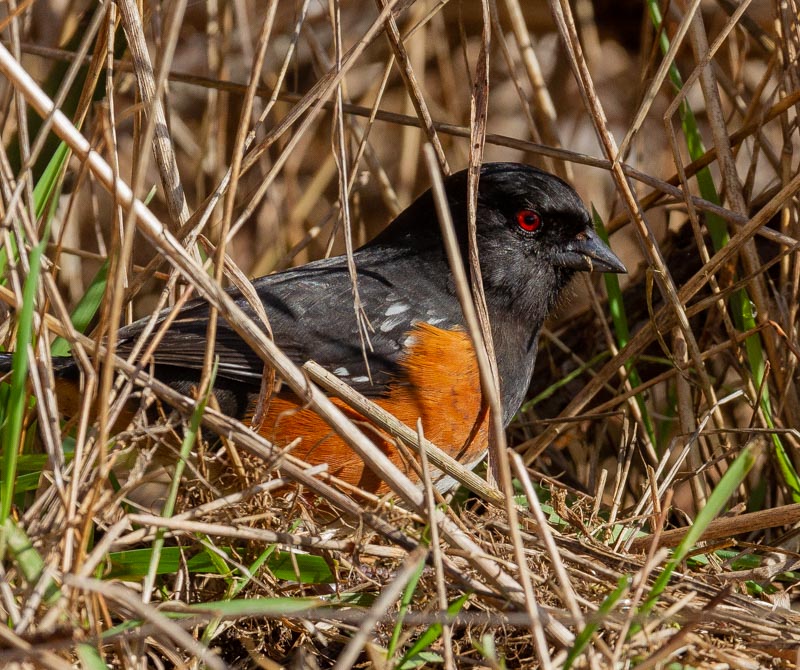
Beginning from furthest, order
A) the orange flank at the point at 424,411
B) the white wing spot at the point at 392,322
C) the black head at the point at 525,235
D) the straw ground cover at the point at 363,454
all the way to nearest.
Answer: the black head at the point at 525,235 < the white wing spot at the point at 392,322 < the orange flank at the point at 424,411 < the straw ground cover at the point at 363,454

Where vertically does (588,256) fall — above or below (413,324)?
above

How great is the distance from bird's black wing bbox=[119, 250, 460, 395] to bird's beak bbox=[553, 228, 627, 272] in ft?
1.19

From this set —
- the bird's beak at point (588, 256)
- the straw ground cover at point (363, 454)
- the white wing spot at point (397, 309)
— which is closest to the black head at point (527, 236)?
the bird's beak at point (588, 256)

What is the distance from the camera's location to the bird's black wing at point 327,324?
2340 mm

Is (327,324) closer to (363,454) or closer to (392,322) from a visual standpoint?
(392,322)

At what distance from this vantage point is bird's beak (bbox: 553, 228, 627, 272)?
8.62ft

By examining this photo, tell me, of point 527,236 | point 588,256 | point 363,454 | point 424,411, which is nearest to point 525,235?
point 527,236

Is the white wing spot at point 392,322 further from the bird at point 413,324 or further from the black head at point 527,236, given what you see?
the black head at point 527,236

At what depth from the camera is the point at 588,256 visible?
265 cm

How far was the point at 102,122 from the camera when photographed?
64.7 inches

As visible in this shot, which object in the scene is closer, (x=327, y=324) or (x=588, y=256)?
(x=327, y=324)

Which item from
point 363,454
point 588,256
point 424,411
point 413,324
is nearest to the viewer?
point 363,454

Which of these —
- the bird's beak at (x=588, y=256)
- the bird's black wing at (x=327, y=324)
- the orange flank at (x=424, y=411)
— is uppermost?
the bird's beak at (x=588, y=256)

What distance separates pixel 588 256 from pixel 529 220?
7.9 inches
